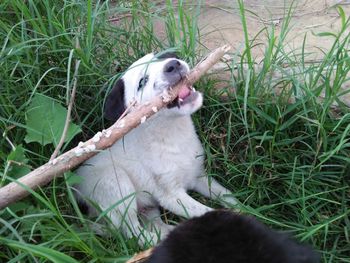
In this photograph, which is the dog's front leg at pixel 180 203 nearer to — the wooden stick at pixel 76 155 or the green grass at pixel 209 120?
the green grass at pixel 209 120

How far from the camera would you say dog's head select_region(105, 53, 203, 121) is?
2623 mm

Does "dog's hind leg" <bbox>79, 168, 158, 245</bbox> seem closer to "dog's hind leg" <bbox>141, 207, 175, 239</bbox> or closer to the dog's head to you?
"dog's hind leg" <bbox>141, 207, 175, 239</bbox>

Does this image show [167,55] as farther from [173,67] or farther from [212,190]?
[212,190]

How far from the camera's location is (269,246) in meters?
1.41

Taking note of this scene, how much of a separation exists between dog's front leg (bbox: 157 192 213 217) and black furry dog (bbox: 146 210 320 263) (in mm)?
1180

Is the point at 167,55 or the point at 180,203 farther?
the point at 167,55

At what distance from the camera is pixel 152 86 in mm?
2670

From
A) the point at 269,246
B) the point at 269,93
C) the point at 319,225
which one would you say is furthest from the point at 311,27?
the point at 269,246

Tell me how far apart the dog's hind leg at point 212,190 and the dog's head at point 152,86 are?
0.45 metres

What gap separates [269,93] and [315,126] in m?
0.30

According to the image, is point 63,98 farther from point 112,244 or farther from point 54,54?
point 112,244

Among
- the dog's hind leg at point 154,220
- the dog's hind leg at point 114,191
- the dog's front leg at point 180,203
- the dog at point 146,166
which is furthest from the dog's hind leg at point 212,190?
the dog's hind leg at point 114,191

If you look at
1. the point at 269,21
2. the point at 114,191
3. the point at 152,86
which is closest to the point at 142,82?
the point at 152,86

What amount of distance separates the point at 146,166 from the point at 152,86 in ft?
1.47
